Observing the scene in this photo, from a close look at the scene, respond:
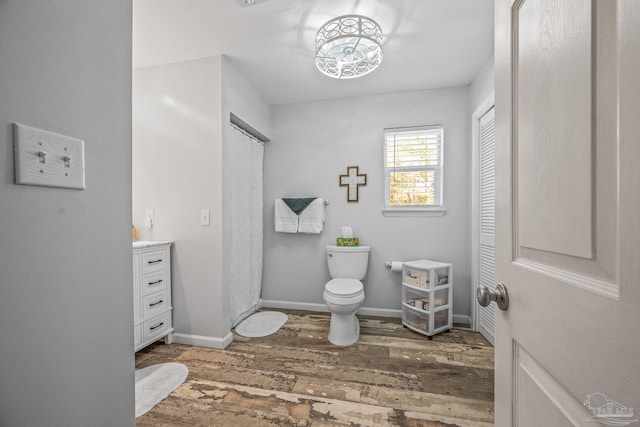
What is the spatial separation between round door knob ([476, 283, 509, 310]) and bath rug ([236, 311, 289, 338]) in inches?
78.5

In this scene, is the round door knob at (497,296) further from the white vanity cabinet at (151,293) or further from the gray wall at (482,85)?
the white vanity cabinet at (151,293)

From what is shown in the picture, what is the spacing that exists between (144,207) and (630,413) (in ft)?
8.70

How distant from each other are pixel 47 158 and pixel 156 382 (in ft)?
5.53

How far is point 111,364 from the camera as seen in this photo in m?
0.64

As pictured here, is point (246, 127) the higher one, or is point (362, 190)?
point (246, 127)

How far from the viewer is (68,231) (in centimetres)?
55

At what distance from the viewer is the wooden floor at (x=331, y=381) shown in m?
1.35

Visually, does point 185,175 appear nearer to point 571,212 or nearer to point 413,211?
point 413,211

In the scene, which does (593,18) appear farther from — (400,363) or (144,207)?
(144,207)

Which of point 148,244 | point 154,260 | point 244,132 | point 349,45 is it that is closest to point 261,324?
point 154,260

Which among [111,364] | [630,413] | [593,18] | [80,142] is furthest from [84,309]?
[593,18]

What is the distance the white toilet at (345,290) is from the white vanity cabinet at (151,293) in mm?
1275

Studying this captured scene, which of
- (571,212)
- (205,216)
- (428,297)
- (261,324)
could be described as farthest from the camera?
(261,324)

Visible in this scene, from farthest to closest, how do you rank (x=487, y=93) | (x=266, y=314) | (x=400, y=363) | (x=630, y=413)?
(x=266, y=314), (x=487, y=93), (x=400, y=363), (x=630, y=413)
